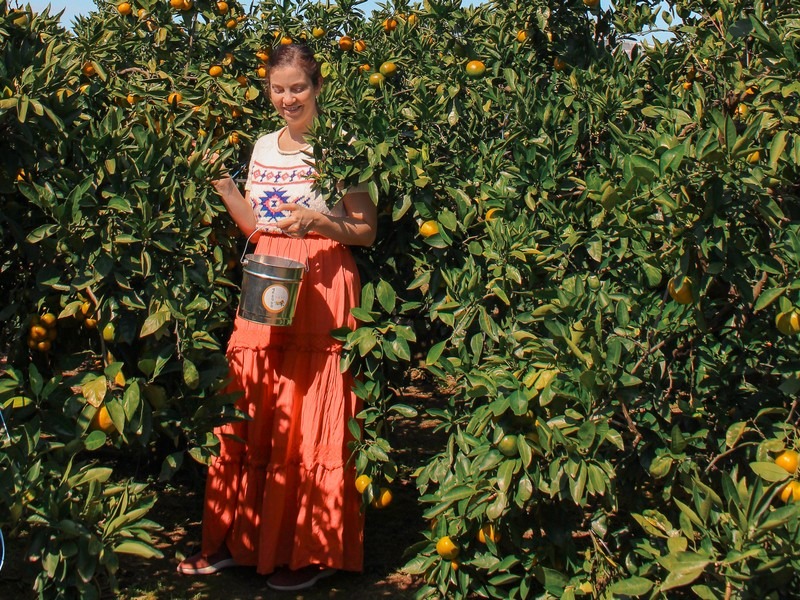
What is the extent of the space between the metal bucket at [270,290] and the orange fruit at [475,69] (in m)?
0.93

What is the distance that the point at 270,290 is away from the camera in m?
2.61

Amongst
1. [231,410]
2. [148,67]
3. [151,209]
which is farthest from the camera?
[148,67]

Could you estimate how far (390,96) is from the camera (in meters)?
3.09

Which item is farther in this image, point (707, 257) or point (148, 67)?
point (148, 67)

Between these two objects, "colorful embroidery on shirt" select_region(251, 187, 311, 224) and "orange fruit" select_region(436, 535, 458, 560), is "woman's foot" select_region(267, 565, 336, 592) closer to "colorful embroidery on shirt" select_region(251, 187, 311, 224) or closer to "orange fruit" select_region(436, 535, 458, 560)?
"orange fruit" select_region(436, 535, 458, 560)

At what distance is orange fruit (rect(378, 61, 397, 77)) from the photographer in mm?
3289

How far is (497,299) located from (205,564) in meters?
1.23

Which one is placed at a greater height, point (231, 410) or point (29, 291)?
point (29, 291)

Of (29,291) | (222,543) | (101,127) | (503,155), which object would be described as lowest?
(222,543)

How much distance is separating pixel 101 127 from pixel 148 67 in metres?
1.20

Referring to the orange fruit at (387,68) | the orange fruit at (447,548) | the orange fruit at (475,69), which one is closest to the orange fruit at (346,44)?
the orange fruit at (387,68)

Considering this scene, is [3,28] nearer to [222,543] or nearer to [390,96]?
[390,96]

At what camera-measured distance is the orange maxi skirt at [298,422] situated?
287 centimetres

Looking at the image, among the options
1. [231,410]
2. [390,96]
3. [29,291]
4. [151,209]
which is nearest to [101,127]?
[151,209]
